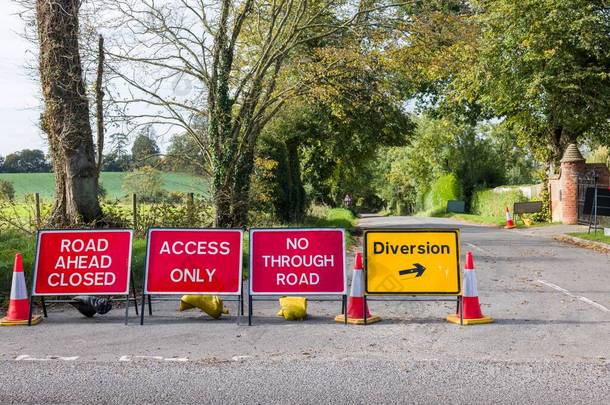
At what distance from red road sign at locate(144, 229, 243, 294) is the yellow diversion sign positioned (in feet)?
5.84

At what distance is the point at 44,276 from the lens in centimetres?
889

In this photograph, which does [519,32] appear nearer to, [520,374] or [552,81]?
[552,81]

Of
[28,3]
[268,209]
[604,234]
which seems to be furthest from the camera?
[268,209]

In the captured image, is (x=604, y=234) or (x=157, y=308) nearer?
(x=157, y=308)

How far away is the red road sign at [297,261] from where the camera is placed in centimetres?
871

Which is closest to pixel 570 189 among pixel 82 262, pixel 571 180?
pixel 571 180

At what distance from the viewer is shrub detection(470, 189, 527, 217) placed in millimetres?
41669

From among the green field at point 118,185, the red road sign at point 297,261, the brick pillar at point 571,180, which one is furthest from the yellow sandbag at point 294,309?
the brick pillar at point 571,180

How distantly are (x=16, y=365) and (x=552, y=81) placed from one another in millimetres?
26488

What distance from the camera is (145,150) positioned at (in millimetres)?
18859

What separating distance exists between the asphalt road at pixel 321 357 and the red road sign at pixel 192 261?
18.7 inches

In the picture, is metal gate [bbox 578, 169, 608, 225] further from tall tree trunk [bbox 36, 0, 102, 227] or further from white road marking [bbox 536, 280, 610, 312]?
tall tree trunk [bbox 36, 0, 102, 227]

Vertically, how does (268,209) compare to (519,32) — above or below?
below

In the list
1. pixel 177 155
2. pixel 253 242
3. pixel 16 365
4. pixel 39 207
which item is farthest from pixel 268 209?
pixel 16 365
